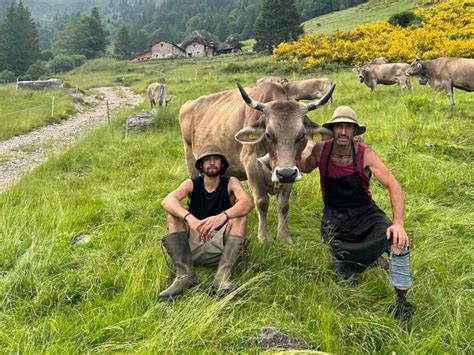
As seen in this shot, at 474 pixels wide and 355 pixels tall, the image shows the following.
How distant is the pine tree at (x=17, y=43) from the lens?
61469mm

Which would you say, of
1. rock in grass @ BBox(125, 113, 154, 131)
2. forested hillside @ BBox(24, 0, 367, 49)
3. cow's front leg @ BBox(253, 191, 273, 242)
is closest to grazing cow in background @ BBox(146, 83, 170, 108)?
rock in grass @ BBox(125, 113, 154, 131)

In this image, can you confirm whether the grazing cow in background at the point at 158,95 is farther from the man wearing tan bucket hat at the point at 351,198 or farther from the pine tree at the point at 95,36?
the pine tree at the point at 95,36

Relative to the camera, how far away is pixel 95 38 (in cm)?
8425

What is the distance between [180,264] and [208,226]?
1.32ft

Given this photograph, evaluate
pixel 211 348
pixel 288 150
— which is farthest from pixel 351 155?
pixel 211 348

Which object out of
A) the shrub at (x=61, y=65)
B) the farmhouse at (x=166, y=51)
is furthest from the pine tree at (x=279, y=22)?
the farmhouse at (x=166, y=51)

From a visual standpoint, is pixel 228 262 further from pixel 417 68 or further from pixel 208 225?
pixel 417 68

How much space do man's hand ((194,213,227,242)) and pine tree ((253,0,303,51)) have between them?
48336 millimetres

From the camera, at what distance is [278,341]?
108 inches

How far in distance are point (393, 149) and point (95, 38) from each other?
86.8 meters

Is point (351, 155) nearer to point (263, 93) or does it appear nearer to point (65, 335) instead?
point (263, 93)

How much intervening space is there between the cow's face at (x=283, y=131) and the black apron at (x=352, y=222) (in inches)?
14.4

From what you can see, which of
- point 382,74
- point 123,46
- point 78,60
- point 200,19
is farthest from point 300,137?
point 200,19

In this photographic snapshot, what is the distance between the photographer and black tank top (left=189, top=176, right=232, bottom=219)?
4004 mm
